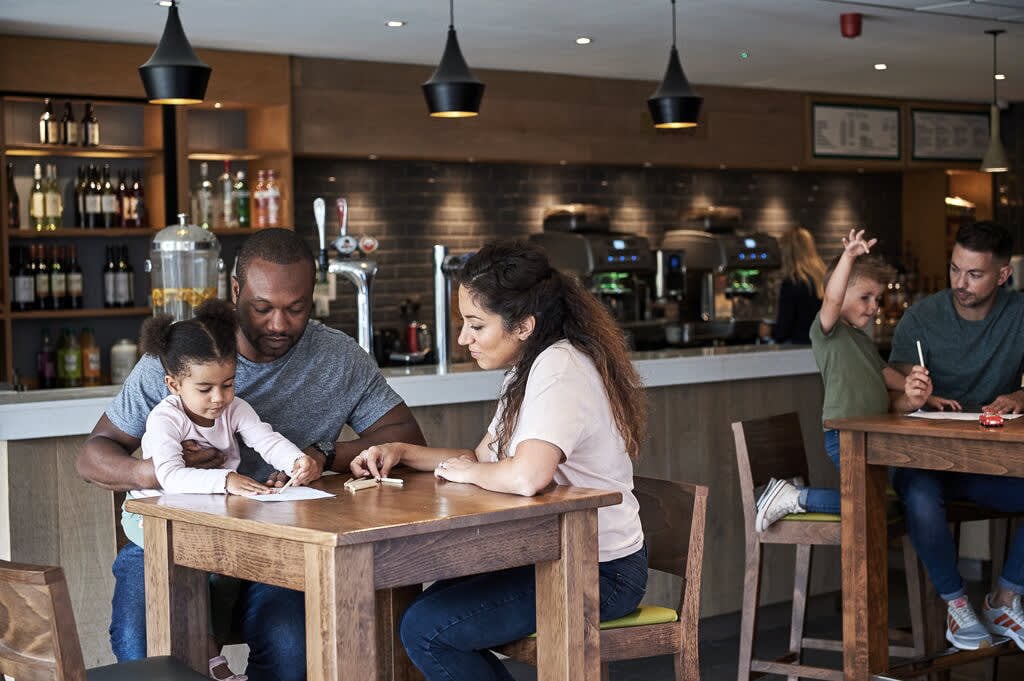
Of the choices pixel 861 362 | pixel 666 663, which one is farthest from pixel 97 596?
pixel 861 362

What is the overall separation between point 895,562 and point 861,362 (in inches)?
92.6

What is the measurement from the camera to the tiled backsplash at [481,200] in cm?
801

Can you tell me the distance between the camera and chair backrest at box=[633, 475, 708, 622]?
2.86m

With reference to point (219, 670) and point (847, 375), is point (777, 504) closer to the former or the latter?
point (847, 375)

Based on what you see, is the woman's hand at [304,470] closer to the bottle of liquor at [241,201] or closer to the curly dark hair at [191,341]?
the curly dark hair at [191,341]

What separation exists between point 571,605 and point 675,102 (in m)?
3.74

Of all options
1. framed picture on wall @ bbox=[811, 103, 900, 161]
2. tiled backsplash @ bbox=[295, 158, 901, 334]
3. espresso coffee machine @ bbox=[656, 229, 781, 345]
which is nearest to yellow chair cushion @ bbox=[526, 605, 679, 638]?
tiled backsplash @ bbox=[295, 158, 901, 334]

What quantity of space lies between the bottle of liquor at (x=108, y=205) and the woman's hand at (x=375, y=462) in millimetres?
4481

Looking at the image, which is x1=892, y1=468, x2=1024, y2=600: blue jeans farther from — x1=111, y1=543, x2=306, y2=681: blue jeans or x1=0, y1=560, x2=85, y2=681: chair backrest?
x1=0, y1=560, x2=85, y2=681: chair backrest

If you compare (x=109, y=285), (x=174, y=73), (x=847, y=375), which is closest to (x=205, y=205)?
(x=109, y=285)

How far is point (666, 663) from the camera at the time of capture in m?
4.46

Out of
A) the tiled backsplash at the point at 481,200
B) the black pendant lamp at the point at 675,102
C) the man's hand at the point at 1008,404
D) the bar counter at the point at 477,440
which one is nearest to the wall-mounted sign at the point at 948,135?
the tiled backsplash at the point at 481,200

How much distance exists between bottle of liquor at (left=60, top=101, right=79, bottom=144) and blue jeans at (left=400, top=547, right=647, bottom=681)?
480cm

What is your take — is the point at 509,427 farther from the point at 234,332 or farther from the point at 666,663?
the point at 666,663
